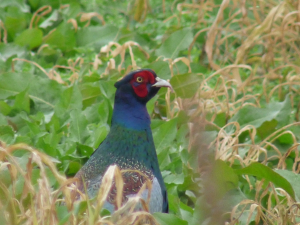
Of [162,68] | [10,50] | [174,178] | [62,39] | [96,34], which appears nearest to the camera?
[174,178]

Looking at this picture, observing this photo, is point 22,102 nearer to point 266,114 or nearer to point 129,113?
point 129,113

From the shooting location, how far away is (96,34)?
5039mm

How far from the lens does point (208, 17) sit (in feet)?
19.2

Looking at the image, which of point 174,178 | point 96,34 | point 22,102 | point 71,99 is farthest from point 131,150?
point 96,34

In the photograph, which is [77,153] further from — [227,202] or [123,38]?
[123,38]

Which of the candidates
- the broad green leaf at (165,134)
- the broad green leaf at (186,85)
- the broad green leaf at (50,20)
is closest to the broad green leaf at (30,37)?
the broad green leaf at (50,20)

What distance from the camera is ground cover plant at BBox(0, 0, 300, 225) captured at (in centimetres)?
221

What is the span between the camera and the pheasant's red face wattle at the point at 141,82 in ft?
9.22

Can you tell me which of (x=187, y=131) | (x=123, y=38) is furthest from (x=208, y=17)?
(x=187, y=131)

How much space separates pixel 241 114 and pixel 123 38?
1.63 m

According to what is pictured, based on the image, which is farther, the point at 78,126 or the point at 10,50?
the point at 10,50

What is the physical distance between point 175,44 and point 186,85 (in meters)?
0.83

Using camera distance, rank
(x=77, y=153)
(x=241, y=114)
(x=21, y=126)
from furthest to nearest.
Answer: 1. (x=241, y=114)
2. (x=21, y=126)
3. (x=77, y=153)

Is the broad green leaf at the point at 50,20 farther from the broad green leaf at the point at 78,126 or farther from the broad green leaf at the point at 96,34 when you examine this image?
the broad green leaf at the point at 78,126
